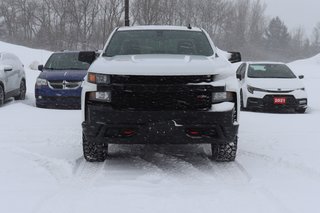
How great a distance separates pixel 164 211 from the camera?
3.89 metres

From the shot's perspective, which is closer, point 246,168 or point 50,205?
point 50,205

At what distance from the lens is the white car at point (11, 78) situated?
460 inches

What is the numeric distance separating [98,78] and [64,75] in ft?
21.9

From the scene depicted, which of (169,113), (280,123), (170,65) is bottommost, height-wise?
(280,123)

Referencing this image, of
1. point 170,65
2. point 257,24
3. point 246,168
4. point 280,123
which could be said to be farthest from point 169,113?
point 257,24

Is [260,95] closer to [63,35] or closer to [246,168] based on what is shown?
[246,168]

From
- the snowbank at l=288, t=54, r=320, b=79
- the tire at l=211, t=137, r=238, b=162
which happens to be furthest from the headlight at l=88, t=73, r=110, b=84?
the snowbank at l=288, t=54, r=320, b=79

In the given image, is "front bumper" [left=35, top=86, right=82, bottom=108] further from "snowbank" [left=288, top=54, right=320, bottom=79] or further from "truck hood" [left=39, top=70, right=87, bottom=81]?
"snowbank" [left=288, top=54, right=320, bottom=79]

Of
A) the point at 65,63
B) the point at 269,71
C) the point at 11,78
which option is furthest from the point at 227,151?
the point at 11,78

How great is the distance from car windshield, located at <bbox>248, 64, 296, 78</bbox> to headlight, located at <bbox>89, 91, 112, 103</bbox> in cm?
813

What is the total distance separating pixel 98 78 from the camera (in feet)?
16.8

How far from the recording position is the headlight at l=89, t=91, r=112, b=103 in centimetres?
504

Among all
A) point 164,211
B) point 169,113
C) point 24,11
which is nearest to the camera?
point 164,211

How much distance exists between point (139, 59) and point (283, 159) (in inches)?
87.6
